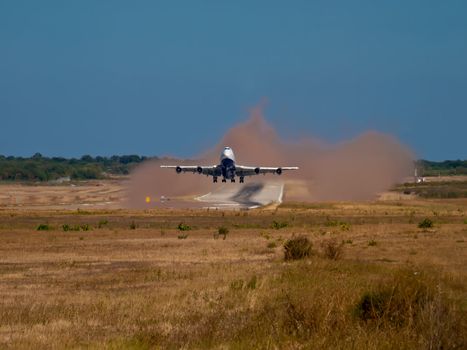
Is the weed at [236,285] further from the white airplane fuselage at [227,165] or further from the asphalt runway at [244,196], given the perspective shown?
the asphalt runway at [244,196]

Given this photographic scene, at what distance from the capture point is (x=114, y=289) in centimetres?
2948

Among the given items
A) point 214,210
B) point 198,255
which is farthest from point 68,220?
point 198,255

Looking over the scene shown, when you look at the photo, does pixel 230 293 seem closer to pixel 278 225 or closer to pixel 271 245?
pixel 271 245

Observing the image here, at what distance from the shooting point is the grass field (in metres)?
18.0

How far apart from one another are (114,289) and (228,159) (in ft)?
256

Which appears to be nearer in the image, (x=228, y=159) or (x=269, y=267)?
(x=269, y=267)

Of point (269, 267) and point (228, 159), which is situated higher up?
point (228, 159)

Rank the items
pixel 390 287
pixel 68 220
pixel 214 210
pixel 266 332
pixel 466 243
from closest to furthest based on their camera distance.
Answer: pixel 266 332 < pixel 390 287 < pixel 466 243 < pixel 68 220 < pixel 214 210

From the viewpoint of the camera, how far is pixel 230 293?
25.6 metres

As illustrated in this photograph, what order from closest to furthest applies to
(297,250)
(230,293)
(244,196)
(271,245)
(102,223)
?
(230,293) < (297,250) < (271,245) < (102,223) < (244,196)

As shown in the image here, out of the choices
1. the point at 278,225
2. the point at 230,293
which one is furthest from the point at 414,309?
the point at 278,225

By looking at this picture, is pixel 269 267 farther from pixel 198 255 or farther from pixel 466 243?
pixel 466 243

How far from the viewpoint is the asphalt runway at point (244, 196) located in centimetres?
11550

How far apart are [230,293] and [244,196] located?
4377 inches
